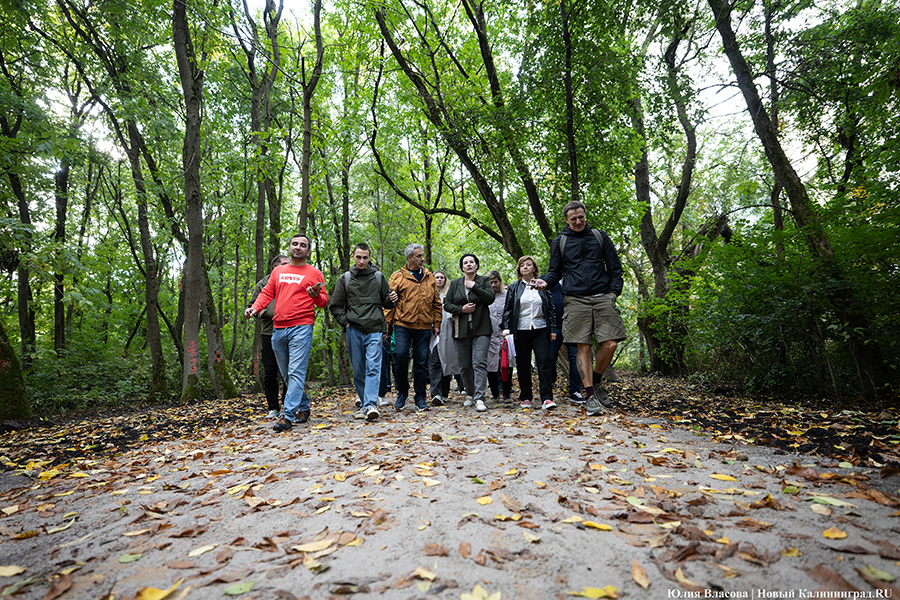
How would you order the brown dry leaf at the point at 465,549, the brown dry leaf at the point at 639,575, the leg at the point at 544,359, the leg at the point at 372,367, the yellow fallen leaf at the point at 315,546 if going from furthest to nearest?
the leg at the point at 544,359 < the leg at the point at 372,367 < the yellow fallen leaf at the point at 315,546 < the brown dry leaf at the point at 465,549 < the brown dry leaf at the point at 639,575

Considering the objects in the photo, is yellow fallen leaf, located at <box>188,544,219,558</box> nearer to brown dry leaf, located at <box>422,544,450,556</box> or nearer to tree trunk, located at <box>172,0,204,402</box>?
brown dry leaf, located at <box>422,544,450,556</box>

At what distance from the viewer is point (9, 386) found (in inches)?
296

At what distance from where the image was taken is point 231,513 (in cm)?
277

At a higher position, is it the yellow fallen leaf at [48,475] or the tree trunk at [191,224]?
the tree trunk at [191,224]

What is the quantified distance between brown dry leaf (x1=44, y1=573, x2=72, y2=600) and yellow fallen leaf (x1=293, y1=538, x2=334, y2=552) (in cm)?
96

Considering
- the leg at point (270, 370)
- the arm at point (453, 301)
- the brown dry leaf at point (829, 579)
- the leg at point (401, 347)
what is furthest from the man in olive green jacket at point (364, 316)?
the brown dry leaf at point (829, 579)

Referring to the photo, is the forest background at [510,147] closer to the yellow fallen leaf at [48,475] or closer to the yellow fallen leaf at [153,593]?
the yellow fallen leaf at [48,475]

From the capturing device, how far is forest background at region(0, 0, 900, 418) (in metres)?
6.35

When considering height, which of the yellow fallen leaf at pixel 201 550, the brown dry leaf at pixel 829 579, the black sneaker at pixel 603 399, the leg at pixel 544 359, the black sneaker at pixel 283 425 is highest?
the leg at pixel 544 359

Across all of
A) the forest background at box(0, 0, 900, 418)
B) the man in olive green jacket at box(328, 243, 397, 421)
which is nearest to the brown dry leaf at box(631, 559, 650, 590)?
the forest background at box(0, 0, 900, 418)

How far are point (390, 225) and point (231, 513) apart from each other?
2064 centimetres

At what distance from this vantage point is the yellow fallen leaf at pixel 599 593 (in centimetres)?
166

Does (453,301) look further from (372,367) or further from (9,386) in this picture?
(9,386)

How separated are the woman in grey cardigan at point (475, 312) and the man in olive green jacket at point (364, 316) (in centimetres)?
98
